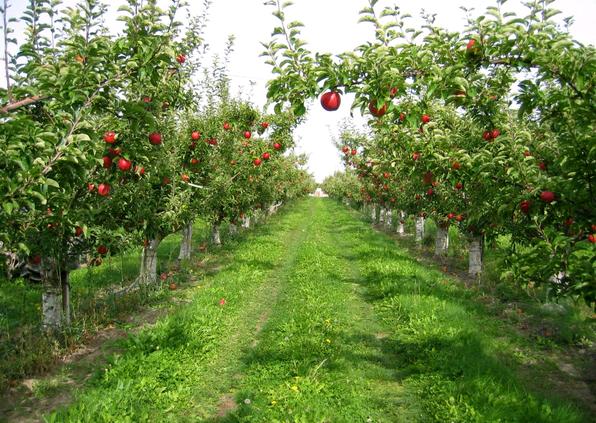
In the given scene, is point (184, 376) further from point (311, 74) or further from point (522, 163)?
point (522, 163)

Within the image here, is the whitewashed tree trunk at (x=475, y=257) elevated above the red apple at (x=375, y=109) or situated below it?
below

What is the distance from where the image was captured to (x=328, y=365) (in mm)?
6262

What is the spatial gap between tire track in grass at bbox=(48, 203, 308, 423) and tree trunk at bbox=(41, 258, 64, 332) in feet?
4.31

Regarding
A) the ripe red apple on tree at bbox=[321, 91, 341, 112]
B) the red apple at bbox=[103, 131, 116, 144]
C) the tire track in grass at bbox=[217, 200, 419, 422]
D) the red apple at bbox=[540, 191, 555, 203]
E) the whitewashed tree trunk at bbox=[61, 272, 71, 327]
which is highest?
the ripe red apple on tree at bbox=[321, 91, 341, 112]

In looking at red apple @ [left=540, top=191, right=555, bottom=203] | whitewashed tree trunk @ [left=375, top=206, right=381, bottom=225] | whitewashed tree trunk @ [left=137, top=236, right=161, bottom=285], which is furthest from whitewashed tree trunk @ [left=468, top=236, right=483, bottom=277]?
whitewashed tree trunk @ [left=375, top=206, right=381, bottom=225]

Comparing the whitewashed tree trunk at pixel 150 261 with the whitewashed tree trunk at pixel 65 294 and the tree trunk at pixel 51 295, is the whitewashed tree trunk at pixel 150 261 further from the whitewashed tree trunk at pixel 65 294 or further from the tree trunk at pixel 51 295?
the tree trunk at pixel 51 295

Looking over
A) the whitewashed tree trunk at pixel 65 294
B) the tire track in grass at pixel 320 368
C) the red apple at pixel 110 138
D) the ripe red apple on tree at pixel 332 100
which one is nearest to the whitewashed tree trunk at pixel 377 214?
the tire track in grass at pixel 320 368

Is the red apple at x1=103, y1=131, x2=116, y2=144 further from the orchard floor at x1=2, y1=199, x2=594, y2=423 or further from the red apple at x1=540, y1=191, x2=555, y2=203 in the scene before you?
the red apple at x1=540, y1=191, x2=555, y2=203

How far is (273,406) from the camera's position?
5.14 m

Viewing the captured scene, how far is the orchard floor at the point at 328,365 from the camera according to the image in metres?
5.01

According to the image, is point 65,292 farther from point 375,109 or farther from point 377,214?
point 377,214

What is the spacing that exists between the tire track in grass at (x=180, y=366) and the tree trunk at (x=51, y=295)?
4.31 ft

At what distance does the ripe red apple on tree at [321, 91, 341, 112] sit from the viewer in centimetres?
347

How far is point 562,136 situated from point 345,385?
3840mm
